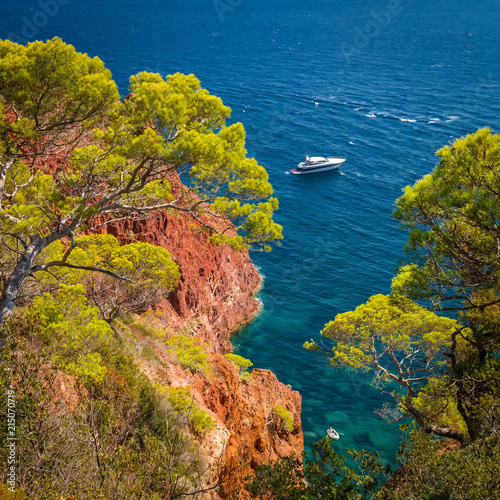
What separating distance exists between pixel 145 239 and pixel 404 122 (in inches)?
2821

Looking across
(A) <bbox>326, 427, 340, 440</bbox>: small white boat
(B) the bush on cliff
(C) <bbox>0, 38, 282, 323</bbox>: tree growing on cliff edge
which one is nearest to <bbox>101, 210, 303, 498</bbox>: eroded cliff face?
(C) <bbox>0, 38, 282, 323</bbox>: tree growing on cliff edge

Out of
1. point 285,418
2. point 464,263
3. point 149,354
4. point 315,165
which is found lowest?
point 285,418

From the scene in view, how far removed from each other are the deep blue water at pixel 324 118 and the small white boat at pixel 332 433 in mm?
793

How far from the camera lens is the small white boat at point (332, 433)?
3603cm

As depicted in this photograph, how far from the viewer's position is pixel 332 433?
3622cm

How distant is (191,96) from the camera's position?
16.4m

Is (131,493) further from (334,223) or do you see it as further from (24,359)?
(334,223)

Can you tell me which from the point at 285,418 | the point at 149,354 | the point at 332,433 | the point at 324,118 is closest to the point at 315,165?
the point at 324,118

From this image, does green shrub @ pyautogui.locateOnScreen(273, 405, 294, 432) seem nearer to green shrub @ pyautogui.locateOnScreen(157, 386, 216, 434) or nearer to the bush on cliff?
green shrub @ pyautogui.locateOnScreen(157, 386, 216, 434)

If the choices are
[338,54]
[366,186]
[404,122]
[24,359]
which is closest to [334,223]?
[366,186]

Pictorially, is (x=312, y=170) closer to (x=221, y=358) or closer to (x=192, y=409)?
(x=221, y=358)

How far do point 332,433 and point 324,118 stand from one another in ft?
244

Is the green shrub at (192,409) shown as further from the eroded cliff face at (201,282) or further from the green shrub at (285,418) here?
the eroded cliff face at (201,282)

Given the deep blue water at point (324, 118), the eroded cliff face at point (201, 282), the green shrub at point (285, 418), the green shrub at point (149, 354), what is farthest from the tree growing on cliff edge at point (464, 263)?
the eroded cliff face at point (201, 282)
